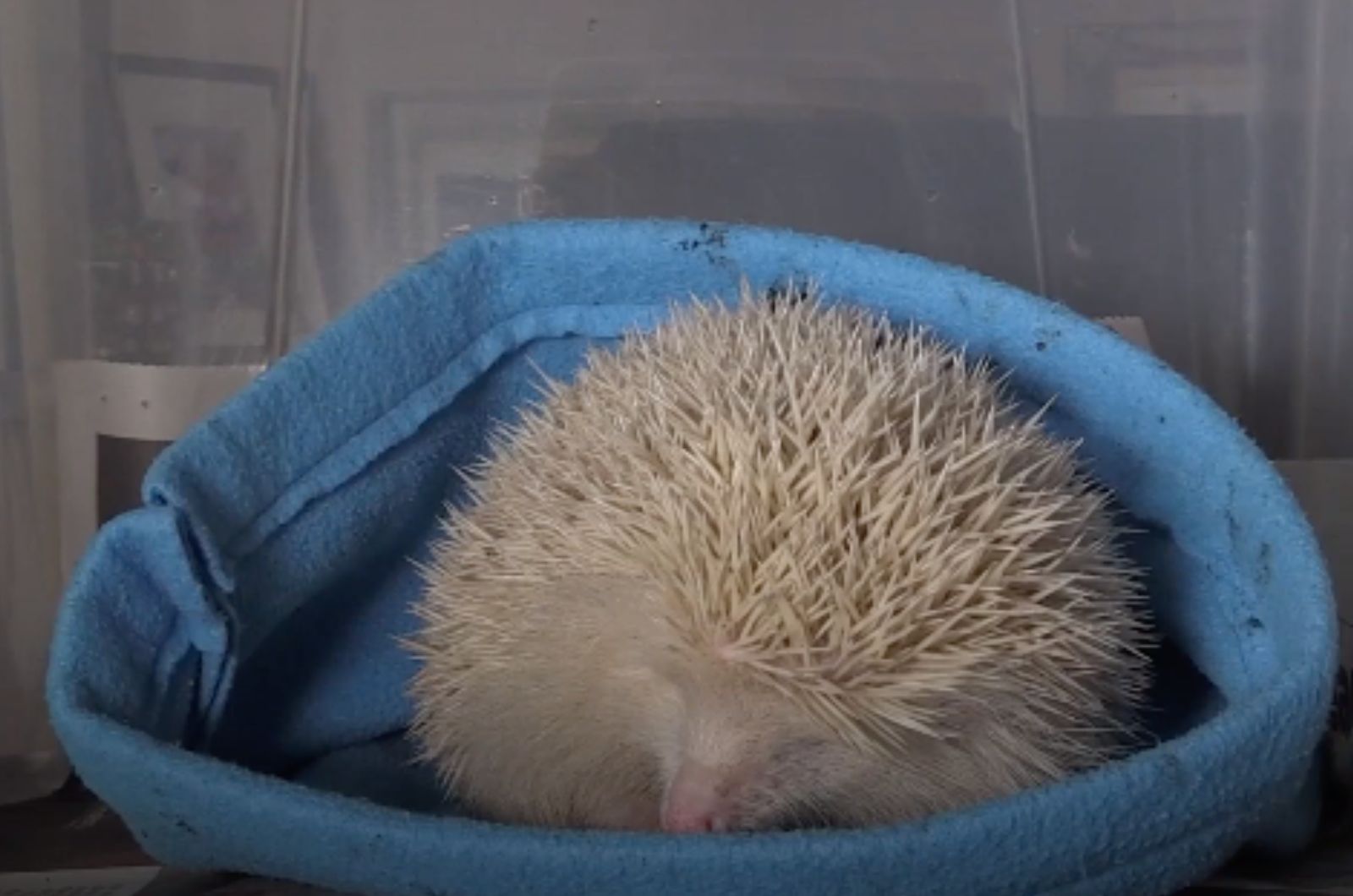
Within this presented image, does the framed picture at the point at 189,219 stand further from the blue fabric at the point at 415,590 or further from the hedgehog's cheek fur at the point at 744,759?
the hedgehog's cheek fur at the point at 744,759

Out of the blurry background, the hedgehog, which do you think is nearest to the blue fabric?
the hedgehog

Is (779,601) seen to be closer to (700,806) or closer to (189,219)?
(700,806)

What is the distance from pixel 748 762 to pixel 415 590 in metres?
0.48

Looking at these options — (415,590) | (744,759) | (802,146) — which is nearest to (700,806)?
(744,759)

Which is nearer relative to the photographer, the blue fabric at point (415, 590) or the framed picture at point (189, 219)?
the blue fabric at point (415, 590)

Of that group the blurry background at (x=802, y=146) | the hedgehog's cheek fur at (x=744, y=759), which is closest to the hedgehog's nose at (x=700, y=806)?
the hedgehog's cheek fur at (x=744, y=759)

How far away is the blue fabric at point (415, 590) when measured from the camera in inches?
25.2

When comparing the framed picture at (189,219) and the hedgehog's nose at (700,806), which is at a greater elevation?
the framed picture at (189,219)

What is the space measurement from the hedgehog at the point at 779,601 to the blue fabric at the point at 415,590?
0.25ft

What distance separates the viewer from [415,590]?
1.13 metres

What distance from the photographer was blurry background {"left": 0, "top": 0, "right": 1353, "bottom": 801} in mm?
1388

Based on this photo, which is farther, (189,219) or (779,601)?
(189,219)

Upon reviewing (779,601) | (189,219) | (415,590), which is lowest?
(415,590)

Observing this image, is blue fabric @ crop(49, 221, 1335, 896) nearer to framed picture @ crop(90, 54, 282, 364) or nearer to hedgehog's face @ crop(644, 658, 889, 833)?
hedgehog's face @ crop(644, 658, 889, 833)
